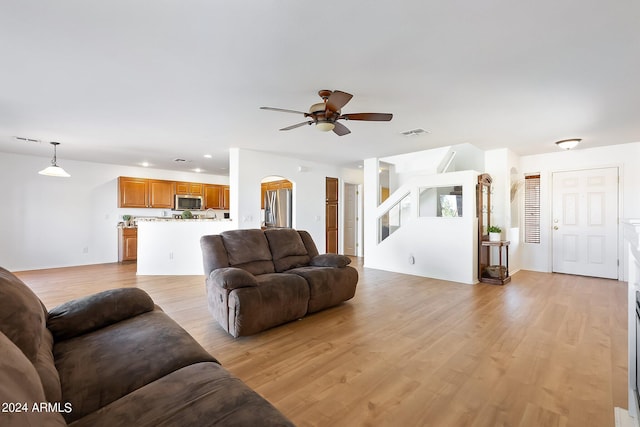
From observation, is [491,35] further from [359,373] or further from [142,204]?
[142,204]

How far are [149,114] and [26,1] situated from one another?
1903mm

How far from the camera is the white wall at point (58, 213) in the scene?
5.86 metres

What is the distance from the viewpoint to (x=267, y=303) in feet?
9.26

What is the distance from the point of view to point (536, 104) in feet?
10.5

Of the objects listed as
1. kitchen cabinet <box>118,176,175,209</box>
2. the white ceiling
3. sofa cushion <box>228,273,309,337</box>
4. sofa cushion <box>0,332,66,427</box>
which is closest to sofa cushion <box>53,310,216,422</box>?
sofa cushion <box>0,332,66,427</box>

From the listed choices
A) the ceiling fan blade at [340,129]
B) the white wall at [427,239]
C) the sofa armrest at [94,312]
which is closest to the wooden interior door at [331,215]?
the white wall at [427,239]

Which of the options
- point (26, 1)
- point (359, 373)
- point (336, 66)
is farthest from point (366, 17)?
point (359, 373)

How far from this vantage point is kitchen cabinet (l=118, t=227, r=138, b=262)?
7020mm

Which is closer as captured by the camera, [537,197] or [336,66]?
[336,66]

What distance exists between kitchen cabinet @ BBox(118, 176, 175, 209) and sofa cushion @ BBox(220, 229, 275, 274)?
→ 16.9 ft

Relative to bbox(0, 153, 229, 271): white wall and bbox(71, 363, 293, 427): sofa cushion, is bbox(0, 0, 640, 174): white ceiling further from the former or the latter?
bbox(0, 153, 229, 271): white wall

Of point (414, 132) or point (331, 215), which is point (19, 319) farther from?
point (331, 215)

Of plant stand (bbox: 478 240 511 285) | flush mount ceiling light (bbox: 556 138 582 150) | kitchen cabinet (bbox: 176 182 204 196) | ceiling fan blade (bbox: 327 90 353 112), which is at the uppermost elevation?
flush mount ceiling light (bbox: 556 138 582 150)

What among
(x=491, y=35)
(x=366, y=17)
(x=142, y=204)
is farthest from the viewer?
(x=142, y=204)
